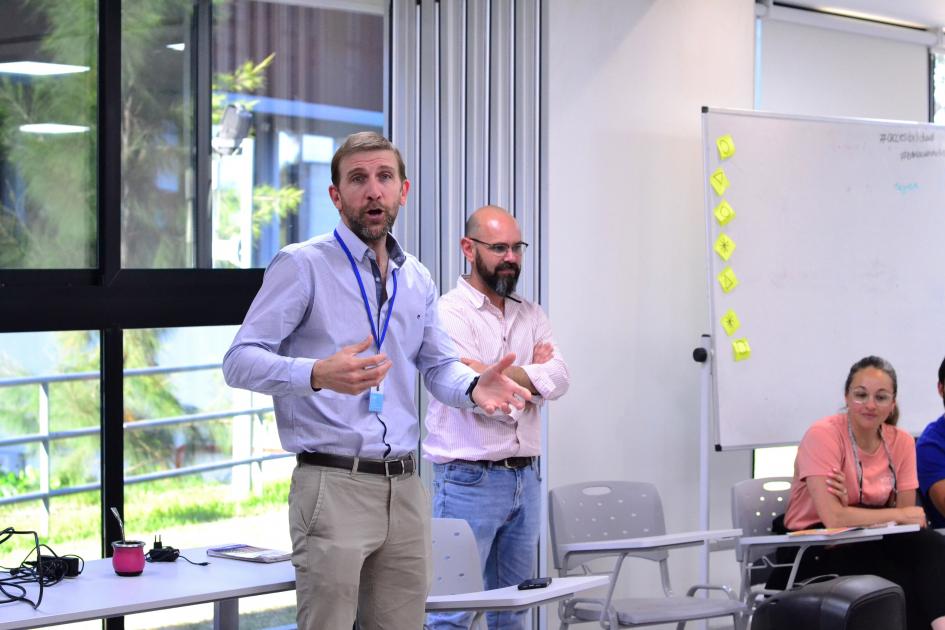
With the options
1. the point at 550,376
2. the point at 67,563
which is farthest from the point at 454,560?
the point at 67,563

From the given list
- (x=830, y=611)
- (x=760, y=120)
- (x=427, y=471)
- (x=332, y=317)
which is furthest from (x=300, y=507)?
(x=760, y=120)

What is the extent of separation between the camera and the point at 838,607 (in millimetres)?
1669

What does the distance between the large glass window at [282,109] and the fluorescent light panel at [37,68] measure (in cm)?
53

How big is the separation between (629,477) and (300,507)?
2672 mm

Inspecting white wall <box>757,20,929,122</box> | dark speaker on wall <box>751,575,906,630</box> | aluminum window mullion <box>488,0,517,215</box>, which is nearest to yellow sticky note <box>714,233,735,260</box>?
aluminum window mullion <box>488,0,517,215</box>

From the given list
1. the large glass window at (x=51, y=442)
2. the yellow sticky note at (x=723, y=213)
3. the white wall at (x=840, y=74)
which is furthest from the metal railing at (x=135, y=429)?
the white wall at (x=840, y=74)

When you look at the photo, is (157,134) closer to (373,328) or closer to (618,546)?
(373,328)

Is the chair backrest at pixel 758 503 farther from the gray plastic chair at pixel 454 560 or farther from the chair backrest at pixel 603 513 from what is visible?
the gray plastic chair at pixel 454 560

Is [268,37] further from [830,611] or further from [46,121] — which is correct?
[830,611]

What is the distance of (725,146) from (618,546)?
Answer: 206cm

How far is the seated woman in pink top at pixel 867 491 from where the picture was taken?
430 cm

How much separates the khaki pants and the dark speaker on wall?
124cm

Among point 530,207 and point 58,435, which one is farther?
point 530,207

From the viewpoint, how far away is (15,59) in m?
3.86
